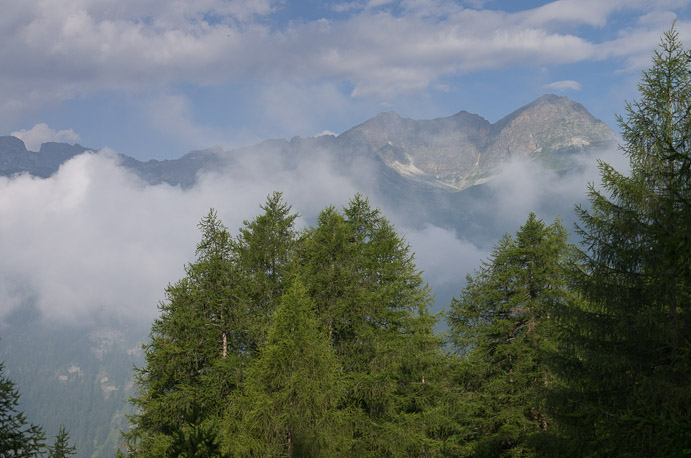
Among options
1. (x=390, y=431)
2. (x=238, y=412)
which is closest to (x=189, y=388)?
(x=238, y=412)

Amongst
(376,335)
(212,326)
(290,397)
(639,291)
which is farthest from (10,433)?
(639,291)

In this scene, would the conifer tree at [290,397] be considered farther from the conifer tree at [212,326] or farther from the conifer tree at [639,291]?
the conifer tree at [639,291]

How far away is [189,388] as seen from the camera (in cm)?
1745

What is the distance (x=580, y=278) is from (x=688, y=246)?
2793 mm

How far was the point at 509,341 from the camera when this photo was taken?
70.9ft

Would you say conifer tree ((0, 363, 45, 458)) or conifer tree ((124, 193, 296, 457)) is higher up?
conifer tree ((124, 193, 296, 457))

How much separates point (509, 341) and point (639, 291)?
1157cm

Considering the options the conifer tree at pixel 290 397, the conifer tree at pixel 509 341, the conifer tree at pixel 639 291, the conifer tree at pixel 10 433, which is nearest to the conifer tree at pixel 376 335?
the conifer tree at pixel 290 397

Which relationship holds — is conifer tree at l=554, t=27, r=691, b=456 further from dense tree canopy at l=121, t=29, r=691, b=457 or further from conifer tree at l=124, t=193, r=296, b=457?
conifer tree at l=124, t=193, r=296, b=457

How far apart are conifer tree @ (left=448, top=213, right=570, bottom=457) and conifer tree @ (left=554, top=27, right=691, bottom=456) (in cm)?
862

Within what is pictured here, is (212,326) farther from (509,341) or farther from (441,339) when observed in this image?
(509,341)

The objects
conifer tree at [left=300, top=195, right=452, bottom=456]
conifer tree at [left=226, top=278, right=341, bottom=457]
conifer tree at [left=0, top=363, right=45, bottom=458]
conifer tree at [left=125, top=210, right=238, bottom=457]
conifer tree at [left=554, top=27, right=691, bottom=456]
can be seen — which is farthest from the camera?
conifer tree at [left=125, top=210, right=238, bottom=457]

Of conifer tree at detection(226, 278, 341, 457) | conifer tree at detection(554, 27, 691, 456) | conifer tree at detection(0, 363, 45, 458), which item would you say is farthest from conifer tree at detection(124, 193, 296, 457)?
conifer tree at detection(554, 27, 691, 456)

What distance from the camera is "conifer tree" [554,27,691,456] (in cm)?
947
